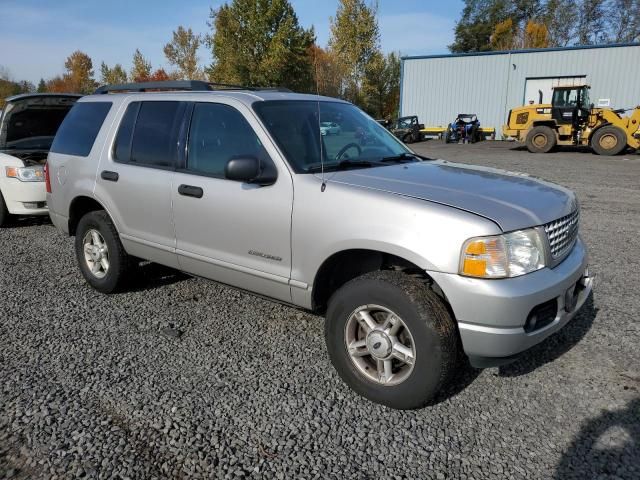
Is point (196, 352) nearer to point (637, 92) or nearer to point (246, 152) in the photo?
point (246, 152)

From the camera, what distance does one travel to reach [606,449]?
2.57 meters

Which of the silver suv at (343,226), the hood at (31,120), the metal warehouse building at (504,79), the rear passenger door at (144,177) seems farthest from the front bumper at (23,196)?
the metal warehouse building at (504,79)

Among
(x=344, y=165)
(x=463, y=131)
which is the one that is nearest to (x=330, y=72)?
(x=463, y=131)

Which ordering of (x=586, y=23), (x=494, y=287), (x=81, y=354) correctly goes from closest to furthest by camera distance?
(x=494, y=287) → (x=81, y=354) → (x=586, y=23)

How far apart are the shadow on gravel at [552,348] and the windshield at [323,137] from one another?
1686 millimetres

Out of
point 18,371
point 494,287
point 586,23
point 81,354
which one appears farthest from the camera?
point 586,23

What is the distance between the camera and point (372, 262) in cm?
319

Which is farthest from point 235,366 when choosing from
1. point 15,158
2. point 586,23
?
point 586,23

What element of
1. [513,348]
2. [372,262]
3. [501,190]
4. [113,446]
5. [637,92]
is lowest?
[113,446]

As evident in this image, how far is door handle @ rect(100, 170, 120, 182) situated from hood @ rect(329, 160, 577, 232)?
85.7 inches

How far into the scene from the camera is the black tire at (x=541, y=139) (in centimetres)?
1998

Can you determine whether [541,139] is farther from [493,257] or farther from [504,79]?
[493,257]

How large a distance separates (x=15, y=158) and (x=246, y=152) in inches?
214

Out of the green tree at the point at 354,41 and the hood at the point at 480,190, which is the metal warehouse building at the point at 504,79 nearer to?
the green tree at the point at 354,41
